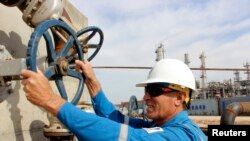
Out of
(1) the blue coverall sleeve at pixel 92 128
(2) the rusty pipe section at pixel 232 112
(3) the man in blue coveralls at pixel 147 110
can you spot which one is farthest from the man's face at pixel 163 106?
(2) the rusty pipe section at pixel 232 112

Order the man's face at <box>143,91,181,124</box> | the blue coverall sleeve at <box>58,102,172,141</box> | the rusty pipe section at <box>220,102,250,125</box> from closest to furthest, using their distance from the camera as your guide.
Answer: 1. the blue coverall sleeve at <box>58,102,172,141</box>
2. the man's face at <box>143,91,181,124</box>
3. the rusty pipe section at <box>220,102,250,125</box>

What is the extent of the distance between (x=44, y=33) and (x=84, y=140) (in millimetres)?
567

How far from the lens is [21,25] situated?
227cm

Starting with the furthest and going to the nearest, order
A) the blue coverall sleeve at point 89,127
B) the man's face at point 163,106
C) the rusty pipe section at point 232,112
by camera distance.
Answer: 1. the rusty pipe section at point 232,112
2. the man's face at point 163,106
3. the blue coverall sleeve at point 89,127

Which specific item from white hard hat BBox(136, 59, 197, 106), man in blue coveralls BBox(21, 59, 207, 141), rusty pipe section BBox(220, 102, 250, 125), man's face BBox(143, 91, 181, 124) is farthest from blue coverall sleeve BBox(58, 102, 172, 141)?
rusty pipe section BBox(220, 102, 250, 125)

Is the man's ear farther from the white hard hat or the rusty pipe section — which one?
the rusty pipe section

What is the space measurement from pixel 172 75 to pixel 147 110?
240 mm

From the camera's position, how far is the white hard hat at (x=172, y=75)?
6.05 feet

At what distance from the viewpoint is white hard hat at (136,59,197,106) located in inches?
72.6

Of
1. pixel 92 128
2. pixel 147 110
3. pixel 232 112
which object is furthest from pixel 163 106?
pixel 232 112

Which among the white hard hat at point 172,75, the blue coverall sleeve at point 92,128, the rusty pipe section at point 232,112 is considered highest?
the white hard hat at point 172,75

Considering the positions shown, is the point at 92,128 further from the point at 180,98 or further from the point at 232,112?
the point at 232,112

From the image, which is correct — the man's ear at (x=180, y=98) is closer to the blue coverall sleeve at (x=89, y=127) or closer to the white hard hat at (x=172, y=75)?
the white hard hat at (x=172, y=75)

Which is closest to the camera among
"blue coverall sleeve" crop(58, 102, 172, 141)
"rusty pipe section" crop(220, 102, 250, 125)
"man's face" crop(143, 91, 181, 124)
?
"blue coverall sleeve" crop(58, 102, 172, 141)
